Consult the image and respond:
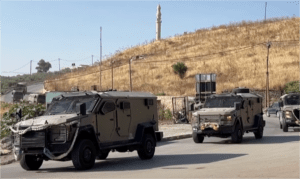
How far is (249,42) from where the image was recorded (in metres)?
103

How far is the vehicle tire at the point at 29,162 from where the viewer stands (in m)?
13.9

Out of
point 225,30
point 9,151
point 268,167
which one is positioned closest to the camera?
point 268,167

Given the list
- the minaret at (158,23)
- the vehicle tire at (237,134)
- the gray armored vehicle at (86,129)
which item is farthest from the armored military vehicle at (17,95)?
the minaret at (158,23)

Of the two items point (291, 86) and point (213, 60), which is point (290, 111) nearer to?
point (291, 86)

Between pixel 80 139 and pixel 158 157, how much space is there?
164 inches

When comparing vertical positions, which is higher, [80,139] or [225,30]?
[225,30]

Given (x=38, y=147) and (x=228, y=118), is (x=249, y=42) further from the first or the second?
(x=38, y=147)

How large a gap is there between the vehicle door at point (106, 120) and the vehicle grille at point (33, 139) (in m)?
1.67

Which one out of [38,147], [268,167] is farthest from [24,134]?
[268,167]

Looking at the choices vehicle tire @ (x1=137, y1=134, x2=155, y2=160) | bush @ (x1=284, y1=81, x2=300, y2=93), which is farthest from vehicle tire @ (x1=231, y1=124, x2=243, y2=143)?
bush @ (x1=284, y1=81, x2=300, y2=93)

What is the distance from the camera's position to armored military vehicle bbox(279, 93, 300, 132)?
28.6 metres

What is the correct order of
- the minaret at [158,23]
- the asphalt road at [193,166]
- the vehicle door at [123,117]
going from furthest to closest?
the minaret at [158,23] → the vehicle door at [123,117] → the asphalt road at [193,166]

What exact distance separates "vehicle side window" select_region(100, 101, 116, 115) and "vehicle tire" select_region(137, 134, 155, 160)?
1.87m

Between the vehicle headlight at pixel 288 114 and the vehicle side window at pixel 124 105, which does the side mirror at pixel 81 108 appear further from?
the vehicle headlight at pixel 288 114
